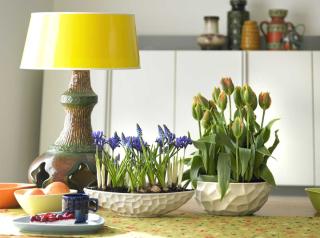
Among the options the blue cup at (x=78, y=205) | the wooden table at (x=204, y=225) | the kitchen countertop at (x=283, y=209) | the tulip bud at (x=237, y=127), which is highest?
the tulip bud at (x=237, y=127)

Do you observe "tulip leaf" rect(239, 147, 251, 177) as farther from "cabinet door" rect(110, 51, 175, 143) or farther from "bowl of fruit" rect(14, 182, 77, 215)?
"cabinet door" rect(110, 51, 175, 143)

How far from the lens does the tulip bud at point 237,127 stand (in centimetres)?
183

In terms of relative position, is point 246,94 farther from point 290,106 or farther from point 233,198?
point 290,106

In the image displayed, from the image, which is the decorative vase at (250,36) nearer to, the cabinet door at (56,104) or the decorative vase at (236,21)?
the decorative vase at (236,21)

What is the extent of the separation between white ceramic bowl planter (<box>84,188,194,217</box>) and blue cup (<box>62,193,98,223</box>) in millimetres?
146

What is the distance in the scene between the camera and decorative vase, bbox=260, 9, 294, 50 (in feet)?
13.7

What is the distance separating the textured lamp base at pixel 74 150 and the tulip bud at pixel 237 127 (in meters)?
0.46

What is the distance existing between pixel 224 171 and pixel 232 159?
0.07 metres

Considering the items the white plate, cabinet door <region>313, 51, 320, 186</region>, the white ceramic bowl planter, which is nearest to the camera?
the white plate

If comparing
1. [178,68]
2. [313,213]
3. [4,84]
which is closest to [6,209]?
[313,213]

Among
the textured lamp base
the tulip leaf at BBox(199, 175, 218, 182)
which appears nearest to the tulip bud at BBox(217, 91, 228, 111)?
the tulip leaf at BBox(199, 175, 218, 182)

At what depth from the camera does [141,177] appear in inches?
69.7

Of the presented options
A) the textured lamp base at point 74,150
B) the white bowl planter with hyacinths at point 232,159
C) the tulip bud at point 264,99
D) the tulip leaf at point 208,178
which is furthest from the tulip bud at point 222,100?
the textured lamp base at point 74,150

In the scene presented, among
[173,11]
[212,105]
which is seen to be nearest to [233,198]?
[212,105]
